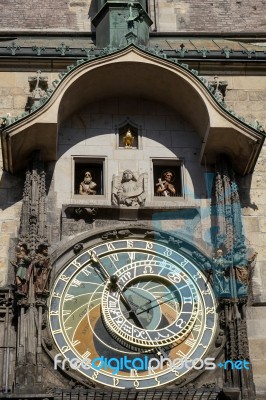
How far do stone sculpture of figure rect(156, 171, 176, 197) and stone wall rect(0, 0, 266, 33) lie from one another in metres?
2.70

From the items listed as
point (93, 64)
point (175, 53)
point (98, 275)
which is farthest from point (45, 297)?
point (175, 53)

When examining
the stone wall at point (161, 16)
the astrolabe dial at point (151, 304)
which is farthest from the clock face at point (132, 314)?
the stone wall at point (161, 16)

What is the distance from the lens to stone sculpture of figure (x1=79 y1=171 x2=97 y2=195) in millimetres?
12469

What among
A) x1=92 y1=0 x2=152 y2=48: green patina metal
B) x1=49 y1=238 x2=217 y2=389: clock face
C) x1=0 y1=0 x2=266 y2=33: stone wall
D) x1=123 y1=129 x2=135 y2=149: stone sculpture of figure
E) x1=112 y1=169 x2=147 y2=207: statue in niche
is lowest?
x1=49 y1=238 x2=217 y2=389: clock face

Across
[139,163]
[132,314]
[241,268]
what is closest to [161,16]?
[139,163]

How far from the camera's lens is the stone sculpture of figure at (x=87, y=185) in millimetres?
12469

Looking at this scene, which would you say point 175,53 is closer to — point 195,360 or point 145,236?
point 145,236

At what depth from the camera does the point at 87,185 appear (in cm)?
1252

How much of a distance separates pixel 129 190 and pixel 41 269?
A: 4.37 feet

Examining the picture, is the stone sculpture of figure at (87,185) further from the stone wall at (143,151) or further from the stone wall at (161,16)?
the stone wall at (161,16)

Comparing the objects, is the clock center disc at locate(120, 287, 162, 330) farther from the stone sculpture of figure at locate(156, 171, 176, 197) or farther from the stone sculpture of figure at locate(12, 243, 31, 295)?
the stone sculpture of figure at locate(156, 171, 176, 197)

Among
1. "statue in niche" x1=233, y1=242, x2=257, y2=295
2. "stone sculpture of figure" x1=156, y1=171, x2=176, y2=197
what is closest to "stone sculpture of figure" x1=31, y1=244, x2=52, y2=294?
"stone sculpture of figure" x1=156, y1=171, x2=176, y2=197

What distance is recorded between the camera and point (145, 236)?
39.7 ft

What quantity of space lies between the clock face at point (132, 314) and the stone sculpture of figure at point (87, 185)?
2.23ft
